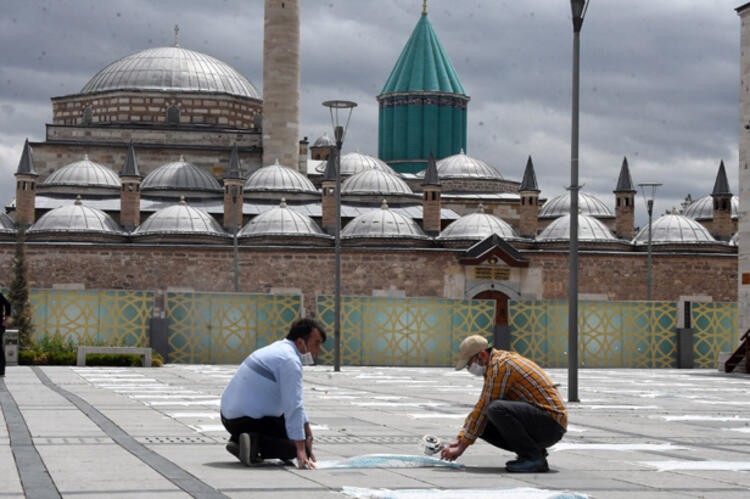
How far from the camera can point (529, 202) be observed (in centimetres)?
4641

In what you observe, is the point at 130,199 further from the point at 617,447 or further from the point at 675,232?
the point at 617,447

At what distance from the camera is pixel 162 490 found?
632cm

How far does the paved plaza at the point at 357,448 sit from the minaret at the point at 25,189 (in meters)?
28.3

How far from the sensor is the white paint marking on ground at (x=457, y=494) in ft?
21.0

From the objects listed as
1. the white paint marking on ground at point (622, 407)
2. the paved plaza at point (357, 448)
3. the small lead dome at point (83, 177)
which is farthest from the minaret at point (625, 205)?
the white paint marking on ground at point (622, 407)

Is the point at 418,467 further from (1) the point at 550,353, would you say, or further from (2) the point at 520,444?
(1) the point at 550,353

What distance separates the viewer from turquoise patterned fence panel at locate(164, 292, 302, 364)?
26281 millimetres

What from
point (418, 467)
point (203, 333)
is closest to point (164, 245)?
point (203, 333)

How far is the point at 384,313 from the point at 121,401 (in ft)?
47.3

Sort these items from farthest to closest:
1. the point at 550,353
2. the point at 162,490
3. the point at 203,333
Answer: the point at 550,353 < the point at 203,333 < the point at 162,490

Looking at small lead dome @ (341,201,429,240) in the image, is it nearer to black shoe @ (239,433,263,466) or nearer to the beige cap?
the beige cap

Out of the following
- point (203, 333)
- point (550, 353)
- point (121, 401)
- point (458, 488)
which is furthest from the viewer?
point (550, 353)

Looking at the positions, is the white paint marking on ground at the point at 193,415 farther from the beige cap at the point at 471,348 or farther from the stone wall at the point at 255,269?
the stone wall at the point at 255,269

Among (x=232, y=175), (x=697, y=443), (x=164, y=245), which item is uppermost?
(x=232, y=175)
